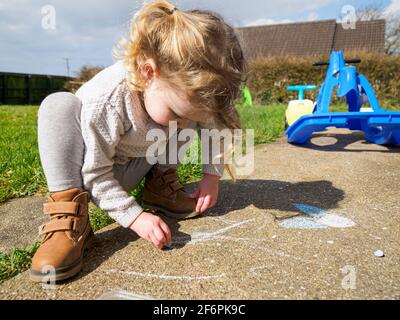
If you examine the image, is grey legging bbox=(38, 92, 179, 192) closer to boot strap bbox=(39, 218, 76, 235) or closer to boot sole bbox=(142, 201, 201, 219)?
boot strap bbox=(39, 218, 76, 235)

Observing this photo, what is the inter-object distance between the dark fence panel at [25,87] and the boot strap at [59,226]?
1394 centimetres

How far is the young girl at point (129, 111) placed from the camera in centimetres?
108

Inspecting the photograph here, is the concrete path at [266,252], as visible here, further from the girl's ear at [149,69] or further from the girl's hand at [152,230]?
the girl's ear at [149,69]

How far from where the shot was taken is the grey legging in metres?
1.20

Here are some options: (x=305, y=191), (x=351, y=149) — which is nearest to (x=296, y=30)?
(x=351, y=149)

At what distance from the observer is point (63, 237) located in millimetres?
1126

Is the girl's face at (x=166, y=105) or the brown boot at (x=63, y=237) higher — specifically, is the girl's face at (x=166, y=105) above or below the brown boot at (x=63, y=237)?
above

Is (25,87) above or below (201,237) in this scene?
above

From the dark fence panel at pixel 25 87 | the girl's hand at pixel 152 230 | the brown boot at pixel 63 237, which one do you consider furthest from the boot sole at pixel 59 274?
the dark fence panel at pixel 25 87

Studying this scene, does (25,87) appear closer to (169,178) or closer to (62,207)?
(169,178)

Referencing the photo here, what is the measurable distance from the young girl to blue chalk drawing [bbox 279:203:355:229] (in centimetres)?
43

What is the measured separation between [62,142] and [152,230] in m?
0.41

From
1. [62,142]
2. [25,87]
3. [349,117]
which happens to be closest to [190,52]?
[62,142]
